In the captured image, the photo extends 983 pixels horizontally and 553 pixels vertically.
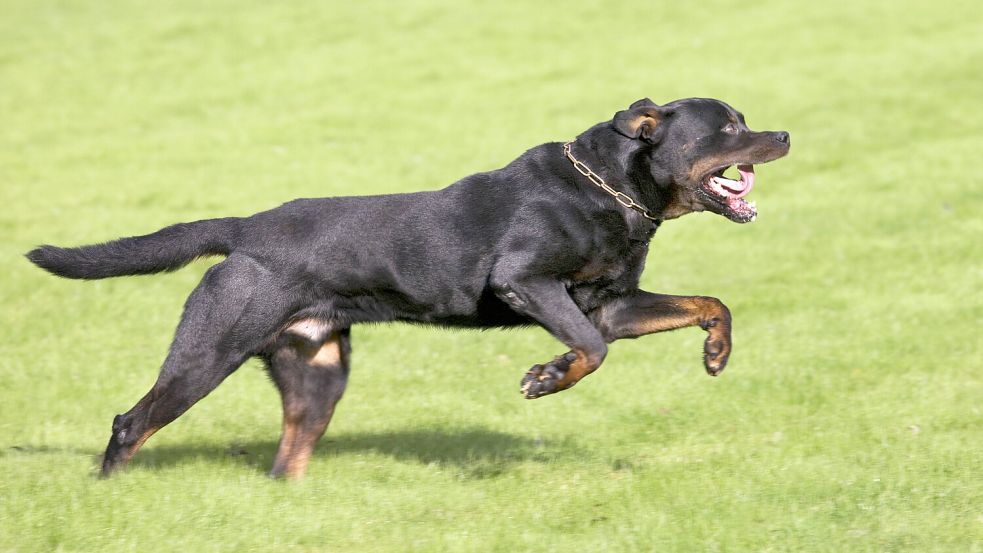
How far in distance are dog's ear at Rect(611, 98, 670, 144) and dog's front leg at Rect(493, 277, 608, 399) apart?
1024 millimetres

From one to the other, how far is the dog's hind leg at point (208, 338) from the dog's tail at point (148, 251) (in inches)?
10.3

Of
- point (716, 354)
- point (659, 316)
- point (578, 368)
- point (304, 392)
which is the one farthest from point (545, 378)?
point (304, 392)

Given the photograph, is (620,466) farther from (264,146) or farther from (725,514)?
(264,146)

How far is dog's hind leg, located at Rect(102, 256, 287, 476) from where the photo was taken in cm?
666

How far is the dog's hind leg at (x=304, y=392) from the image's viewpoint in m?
7.31

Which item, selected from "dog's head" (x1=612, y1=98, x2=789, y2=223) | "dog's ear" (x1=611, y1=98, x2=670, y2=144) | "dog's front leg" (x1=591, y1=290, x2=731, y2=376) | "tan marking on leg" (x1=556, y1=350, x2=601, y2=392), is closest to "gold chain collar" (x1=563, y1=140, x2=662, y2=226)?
"dog's head" (x1=612, y1=98, x2=789, y2=223)

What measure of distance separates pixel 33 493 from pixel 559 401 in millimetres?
4019

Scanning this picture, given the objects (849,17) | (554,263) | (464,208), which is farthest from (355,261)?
(849,17)

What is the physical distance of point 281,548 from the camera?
19.7 feet

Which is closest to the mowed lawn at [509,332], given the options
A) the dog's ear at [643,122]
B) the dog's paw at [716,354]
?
the dog's paw at [716,354]

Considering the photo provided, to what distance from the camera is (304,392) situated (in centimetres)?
737

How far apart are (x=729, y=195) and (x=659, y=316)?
2.72 feet

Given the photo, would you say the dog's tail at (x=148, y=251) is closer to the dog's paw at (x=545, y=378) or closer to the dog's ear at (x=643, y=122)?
the dog's paw at (x=545, y=378)

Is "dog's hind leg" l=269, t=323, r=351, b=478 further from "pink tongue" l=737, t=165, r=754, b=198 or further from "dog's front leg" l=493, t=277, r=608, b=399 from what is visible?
"pink tongue" l=737, t=165, r=754, b=198
